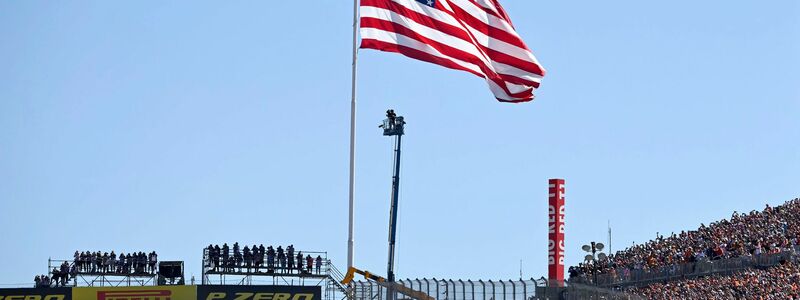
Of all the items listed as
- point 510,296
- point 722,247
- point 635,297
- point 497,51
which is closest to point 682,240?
point 722,247

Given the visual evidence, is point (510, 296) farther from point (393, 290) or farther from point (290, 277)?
point (290, 277)

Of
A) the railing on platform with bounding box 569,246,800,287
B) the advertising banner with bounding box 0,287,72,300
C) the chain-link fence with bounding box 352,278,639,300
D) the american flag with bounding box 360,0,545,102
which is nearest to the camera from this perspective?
the american flag with bounding box 360,0,545,102

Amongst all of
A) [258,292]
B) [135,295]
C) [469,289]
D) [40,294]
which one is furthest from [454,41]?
[40,294]

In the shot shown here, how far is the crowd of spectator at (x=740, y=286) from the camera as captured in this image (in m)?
62.4

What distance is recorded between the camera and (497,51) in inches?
1775

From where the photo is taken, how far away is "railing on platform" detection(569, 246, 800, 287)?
68.6 meters

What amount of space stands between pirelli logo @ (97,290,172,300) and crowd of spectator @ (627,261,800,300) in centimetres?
1755

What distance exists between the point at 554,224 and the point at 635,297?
10123 mm

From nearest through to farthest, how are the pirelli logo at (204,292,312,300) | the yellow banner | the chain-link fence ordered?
the chain-link fence, the pirelli logo at (204,292,312,300), the yellow banner

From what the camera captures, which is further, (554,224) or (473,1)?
(554,224)

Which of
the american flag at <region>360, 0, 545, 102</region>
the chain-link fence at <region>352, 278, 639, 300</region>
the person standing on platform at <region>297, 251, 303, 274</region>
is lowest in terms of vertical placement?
the chain-link fence at <region>352, 278, 639, 300</region>

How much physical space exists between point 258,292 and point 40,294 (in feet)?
24.3

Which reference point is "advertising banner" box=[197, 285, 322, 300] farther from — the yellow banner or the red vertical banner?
the red vertical banner

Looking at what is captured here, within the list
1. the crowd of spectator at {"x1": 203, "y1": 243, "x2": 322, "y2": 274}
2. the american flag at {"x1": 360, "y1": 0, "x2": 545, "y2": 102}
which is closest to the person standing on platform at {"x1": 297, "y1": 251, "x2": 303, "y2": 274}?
the crowd of spectator at {"x1": 203, "y1": 243, "x2": 322, "y2": 274}
